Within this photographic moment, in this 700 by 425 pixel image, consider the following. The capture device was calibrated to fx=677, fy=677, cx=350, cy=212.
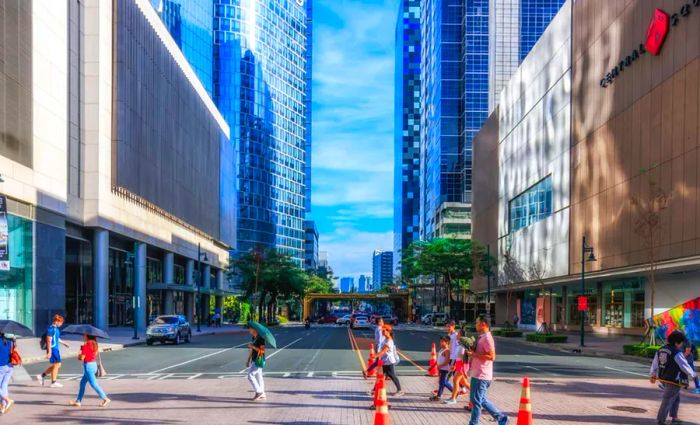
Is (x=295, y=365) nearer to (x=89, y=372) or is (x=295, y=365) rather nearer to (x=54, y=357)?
(x=54, y=357)

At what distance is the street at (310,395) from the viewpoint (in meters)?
12.1

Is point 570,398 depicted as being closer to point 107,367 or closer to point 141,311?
point 107,367

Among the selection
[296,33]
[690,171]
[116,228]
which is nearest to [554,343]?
[690,171]

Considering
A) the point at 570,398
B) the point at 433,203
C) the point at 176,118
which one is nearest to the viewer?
the point at 570,398

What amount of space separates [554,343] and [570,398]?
85.2ft

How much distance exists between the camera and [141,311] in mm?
55781

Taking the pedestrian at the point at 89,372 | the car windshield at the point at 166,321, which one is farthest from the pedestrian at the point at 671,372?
the car windshield at the point at 166,321

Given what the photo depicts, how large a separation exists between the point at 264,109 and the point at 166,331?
111 metres

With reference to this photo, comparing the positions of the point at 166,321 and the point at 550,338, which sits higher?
the point at 166,321

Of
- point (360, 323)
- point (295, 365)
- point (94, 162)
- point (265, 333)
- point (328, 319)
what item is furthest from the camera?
point (328, 319)

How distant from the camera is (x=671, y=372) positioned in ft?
36.8

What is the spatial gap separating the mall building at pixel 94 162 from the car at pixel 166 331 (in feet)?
12.1

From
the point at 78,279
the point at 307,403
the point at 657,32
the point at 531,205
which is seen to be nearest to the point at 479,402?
the point at 307,403

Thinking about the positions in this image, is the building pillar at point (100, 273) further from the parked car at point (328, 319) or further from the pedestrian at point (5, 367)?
the parked car at point (328, 319)
